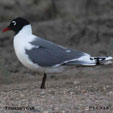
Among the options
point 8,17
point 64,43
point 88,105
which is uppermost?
point 8,17

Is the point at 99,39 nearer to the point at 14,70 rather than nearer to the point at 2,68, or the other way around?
the point at 14,70

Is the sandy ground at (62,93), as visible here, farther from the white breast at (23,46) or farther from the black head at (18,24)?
the black head at (18,24)

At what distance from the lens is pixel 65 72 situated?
10.9 metres

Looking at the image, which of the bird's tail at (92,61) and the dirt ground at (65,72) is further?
the bird's tail at (92,61)

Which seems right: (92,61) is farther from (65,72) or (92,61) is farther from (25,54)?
(65,72)

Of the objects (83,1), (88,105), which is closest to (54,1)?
(83,1)

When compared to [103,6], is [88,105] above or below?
below

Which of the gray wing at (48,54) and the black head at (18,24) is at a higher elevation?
the black head at (18,24)

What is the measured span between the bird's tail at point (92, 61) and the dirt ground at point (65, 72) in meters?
0.40

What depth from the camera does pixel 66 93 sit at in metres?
7.99

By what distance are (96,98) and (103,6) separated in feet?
29.1

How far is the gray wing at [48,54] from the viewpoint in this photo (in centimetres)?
848

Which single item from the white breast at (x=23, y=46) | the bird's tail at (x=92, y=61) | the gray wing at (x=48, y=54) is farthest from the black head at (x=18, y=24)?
the bird's tail at (x=92, y=61)

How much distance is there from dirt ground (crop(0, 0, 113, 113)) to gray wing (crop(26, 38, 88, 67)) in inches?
18.4
